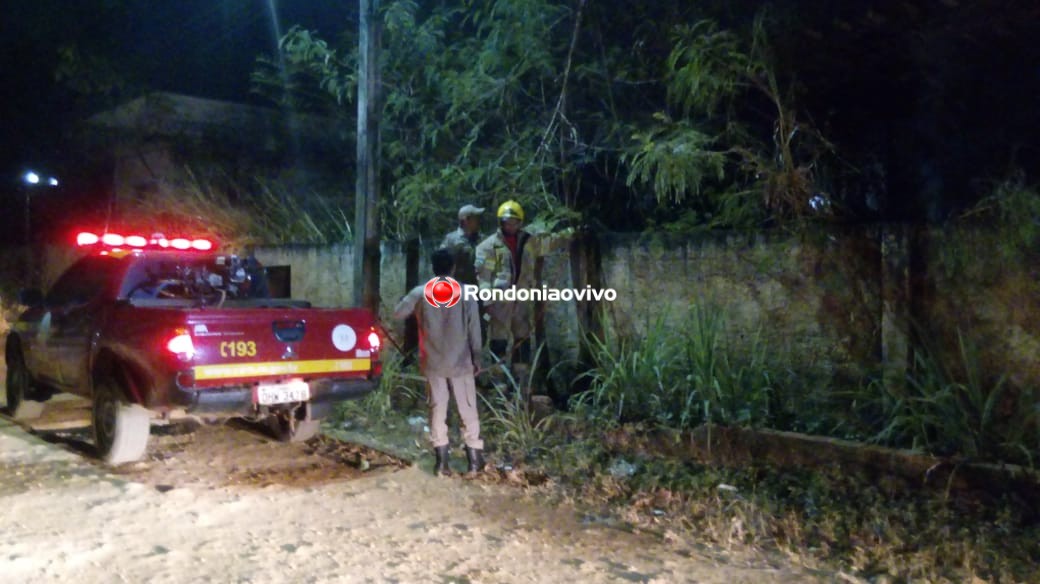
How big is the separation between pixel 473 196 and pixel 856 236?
4.01m

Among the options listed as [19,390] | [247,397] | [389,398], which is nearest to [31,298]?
[19,390]

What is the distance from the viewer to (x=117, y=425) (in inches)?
240

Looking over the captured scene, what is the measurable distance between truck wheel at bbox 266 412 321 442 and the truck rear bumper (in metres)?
0.50

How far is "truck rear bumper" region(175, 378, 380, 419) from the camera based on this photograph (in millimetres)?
5566

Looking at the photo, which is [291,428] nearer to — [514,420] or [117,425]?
[117,425]

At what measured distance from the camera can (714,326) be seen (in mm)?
6504

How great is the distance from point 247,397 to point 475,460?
1.53m

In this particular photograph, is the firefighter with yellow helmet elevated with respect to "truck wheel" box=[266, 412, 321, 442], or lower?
elevated

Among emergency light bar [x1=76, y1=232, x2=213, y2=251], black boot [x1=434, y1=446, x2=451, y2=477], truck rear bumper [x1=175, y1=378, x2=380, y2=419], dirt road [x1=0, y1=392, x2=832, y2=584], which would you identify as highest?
emergency light bar [x1=76, y1=232, x2=213, y2=251]

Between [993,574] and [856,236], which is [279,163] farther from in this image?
[993,574]

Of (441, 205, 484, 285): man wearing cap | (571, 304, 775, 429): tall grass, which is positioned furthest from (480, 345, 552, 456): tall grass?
(441, 205, 484, 285): man wearing cap

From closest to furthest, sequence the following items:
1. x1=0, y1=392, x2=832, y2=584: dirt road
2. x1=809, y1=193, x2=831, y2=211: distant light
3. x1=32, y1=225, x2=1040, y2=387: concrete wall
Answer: x1=0, y1=392, x2=832, y2=584: dirt road, x1=32, y1=225, x2=1040, y2=387: concrete wall, x1=809, y1=193, x2=831, y2=211: distant light

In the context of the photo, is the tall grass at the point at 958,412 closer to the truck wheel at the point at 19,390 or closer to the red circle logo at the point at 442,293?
the red circle logo at the point at 442,293

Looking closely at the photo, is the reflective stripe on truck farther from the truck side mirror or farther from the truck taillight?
the truck side mirror
